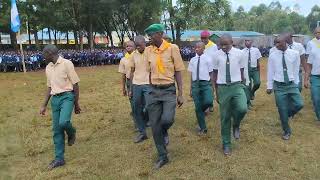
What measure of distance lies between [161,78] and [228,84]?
3.80ft

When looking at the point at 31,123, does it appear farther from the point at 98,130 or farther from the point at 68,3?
the point at 68,3

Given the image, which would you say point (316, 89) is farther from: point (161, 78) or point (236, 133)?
point (161, 78)

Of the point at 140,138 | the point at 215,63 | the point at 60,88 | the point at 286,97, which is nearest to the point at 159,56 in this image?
the point at 215,63

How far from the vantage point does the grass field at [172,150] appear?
685 cm

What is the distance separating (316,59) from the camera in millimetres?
9469

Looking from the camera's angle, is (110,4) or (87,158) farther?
(110,4)

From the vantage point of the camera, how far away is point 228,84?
7.42m

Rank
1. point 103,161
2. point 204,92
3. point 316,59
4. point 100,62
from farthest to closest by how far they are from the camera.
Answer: point 100,62, point 316,59, point 204,92, point 103,161

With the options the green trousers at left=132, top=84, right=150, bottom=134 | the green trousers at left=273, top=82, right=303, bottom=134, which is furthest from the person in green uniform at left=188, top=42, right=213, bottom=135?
the green trousers at left=273, top=82, right=303, bottom=134

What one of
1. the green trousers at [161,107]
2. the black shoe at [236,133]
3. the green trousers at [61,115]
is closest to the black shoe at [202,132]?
the black shoe at [236,133]

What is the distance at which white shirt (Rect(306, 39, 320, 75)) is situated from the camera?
31.0 feet

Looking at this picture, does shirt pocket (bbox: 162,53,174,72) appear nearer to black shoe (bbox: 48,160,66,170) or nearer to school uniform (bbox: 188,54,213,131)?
school uniform (bbox: 188,54,213,131)

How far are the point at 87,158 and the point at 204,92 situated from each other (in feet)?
7.88

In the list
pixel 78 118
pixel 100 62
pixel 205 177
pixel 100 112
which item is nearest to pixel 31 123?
pixel 78 118
